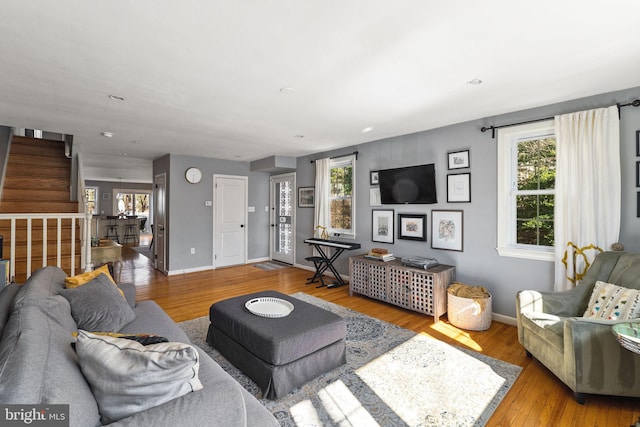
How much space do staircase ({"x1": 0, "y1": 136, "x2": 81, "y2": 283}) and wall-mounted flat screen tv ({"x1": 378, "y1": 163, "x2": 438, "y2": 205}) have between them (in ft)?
13.4

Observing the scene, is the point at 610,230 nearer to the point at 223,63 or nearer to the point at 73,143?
the point at 223,63

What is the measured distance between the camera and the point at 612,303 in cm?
221

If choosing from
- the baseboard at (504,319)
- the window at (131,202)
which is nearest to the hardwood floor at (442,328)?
the baseboard at (504,319)

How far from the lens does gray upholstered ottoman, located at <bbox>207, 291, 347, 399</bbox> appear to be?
2037 millimetres

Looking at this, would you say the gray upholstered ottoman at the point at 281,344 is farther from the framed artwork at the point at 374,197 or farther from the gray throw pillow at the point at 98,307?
the framed artwork at the point at 374,197

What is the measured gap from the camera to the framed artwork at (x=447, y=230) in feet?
12.3

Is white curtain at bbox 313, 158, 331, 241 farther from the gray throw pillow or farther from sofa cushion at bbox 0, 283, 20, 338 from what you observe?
sofa cushion at bbox 0, 283, 20, 338

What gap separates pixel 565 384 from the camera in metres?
2.17

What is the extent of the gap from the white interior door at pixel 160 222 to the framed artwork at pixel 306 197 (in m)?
2.73

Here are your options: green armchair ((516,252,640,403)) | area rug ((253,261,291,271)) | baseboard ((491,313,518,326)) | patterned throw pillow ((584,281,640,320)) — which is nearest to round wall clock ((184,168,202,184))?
area rug ((253,261,291,271))

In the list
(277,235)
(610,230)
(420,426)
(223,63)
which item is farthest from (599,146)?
(277,235)

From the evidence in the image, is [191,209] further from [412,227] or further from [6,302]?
[6,302]

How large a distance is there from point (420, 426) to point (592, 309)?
1.71m

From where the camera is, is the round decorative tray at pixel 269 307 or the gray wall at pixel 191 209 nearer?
the round decorative tray at pixel 269 307
